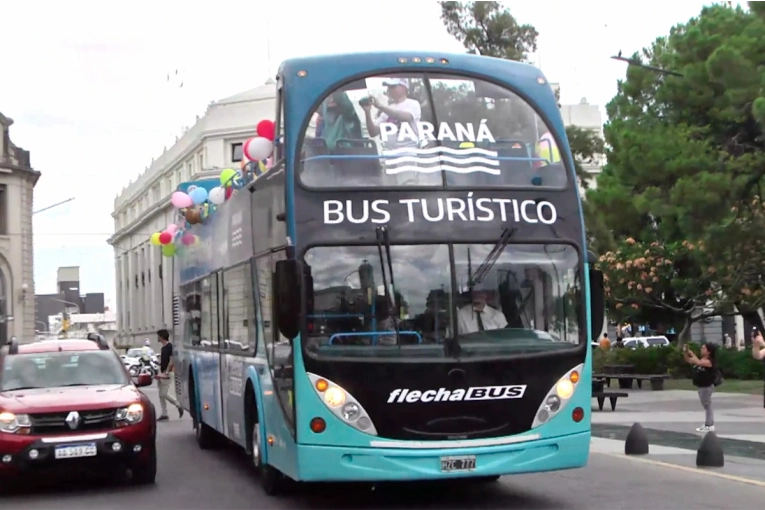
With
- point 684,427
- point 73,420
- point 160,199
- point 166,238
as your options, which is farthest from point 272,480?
point 160,199

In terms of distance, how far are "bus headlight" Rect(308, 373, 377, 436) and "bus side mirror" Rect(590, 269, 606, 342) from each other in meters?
2.31

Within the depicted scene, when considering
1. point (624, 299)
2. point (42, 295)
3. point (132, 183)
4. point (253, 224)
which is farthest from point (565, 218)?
point (42, 295)

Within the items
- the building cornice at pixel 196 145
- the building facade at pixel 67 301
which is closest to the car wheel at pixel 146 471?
the building cornice at pixel 196 145

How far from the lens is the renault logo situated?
1230 centimetres

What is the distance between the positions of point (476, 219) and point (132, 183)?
9816cm

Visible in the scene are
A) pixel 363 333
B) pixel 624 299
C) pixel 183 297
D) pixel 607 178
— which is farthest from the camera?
pixel 624 299

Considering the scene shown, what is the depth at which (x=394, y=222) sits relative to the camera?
1014cm

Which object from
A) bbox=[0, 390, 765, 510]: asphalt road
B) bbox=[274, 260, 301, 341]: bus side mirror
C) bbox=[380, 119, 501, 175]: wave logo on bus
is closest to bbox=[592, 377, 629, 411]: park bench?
bbox=[0, 390, 765, 510]: asphalt road

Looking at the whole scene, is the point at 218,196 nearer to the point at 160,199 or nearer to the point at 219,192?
the point at 219,192

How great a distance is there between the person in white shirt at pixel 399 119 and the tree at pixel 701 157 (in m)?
17.0

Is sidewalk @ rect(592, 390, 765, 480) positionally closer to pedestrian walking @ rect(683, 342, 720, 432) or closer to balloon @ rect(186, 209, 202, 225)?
pedestrian walking @ rect(683, 342, 720, 432)

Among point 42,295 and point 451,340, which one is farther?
point 42,295

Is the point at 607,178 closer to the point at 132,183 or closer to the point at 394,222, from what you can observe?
the point at 394,222

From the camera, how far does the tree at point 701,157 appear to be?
28234 millimetres
